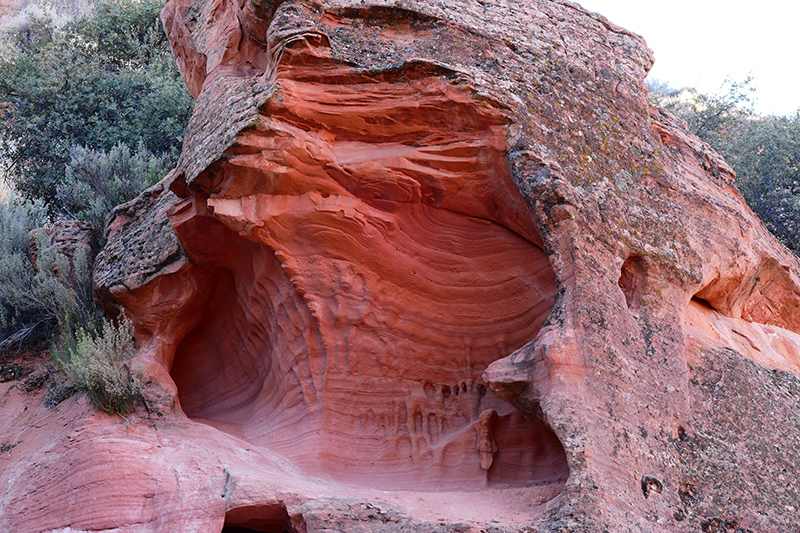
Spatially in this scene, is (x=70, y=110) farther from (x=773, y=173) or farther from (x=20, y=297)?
(x=773, y=173)

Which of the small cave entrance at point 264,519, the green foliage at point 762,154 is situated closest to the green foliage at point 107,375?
the small cave entrance at point 264,519

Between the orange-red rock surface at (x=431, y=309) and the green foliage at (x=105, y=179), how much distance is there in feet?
10.9

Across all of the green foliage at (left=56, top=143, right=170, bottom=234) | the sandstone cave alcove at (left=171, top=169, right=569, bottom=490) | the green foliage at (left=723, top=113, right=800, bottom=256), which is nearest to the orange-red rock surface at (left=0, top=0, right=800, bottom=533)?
the sandstone cave alcove at (left=171, top=169, right=569, bottom=490)

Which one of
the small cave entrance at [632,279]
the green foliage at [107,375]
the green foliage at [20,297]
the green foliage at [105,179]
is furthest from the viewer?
the green foliage at [105,179]

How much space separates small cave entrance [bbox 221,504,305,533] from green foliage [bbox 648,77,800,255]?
32.6 feet

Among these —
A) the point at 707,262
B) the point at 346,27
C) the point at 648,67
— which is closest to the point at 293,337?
the point at 346,27

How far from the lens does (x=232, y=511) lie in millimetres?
5258

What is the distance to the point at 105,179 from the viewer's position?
1109cm

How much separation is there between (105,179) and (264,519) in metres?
7.52

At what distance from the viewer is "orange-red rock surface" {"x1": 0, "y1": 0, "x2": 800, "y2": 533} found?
5.24 meters

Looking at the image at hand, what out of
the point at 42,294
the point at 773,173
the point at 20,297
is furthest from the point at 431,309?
the point at 773,173

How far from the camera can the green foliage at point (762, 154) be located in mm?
12000

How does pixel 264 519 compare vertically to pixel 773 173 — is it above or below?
below

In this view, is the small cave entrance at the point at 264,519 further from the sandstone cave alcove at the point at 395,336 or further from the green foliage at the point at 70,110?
the green foliage at the point at 70,110
